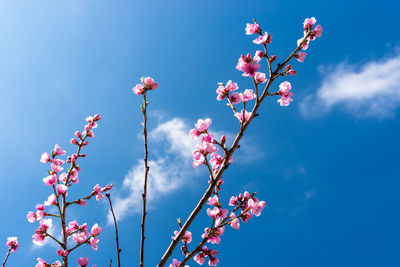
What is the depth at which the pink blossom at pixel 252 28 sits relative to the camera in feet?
11.7

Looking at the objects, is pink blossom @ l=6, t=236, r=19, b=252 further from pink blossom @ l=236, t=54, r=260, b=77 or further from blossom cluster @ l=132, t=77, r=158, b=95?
pink blossom @ l=236, t=54, r=260, b=77

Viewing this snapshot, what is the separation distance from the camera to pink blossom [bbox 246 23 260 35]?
3576 millimetres

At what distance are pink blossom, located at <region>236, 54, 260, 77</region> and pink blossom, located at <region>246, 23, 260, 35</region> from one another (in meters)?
0.40

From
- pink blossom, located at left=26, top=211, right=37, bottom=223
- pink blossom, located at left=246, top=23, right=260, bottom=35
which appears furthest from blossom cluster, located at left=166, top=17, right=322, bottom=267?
pink blossom, located at left=26, top=211, right=37, bottom=223

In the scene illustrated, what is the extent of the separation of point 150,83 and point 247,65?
1.17 meters

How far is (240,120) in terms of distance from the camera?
3156 mm

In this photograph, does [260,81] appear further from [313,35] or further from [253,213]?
[253,213]

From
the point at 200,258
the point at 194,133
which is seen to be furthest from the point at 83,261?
the point at 194,133

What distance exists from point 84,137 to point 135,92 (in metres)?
2.38

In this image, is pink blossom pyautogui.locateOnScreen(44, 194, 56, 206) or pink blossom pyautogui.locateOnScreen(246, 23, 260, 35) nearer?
pink blossom pyautogui.locateOnScreen(246, 23, 260, 35)

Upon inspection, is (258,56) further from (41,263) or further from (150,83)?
(41,263)

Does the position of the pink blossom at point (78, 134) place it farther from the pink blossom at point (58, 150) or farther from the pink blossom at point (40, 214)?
the pink blossom at point (40, 214)

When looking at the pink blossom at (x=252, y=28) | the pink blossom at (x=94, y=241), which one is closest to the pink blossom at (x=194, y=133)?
the pink blossom at (x=252, y=28)

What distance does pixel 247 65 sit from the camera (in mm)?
3400
